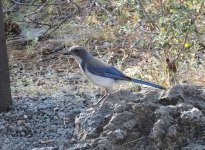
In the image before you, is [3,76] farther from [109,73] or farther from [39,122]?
[109,73]

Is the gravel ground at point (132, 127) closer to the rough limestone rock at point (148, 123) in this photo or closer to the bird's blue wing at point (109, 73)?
the rough limestone rock at point (148, 123)

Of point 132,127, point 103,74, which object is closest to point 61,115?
point 103,74

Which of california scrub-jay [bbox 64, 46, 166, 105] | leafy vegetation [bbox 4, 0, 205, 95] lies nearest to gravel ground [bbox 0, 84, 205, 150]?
california scrub-jay [bbox 64, 46, 166, 105]

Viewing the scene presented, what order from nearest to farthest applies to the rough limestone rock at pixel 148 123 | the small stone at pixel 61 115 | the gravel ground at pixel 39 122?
the rough limestone rock at pixel 148 123
the gravel ground at pixel 39 122
the small stone at pixel 61 115

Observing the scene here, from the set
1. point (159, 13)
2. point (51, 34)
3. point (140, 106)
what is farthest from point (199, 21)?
point (140, 106)

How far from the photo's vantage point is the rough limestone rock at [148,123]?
389 cm

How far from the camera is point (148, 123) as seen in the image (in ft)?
13.3

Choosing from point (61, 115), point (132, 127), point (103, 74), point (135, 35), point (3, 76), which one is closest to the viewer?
point (132, 127)

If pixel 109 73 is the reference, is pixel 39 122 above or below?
below

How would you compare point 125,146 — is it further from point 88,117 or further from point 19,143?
point 19,143

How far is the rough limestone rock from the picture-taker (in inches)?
153

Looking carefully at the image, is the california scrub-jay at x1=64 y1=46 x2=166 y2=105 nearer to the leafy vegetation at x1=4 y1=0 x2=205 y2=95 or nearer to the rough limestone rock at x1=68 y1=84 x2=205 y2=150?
the rough limestone rock at x1=68 y1=84 x2=205 y2=150

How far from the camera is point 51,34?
8.09 meters

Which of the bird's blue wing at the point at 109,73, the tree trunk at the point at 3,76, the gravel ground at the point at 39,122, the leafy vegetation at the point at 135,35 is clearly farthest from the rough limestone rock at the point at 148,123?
the leafy vegetation at the point at 135,35
